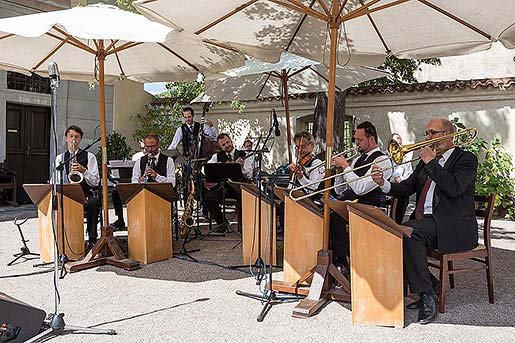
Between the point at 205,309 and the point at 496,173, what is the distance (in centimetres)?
758

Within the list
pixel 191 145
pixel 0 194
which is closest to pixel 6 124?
pixel 0 194

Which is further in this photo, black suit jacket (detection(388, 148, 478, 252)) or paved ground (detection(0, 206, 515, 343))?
black suit jacket (detection(388, 148, 478, 252))

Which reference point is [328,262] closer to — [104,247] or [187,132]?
[104,247]

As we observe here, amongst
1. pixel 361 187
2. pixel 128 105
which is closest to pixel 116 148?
pixel 128 105

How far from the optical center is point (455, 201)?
142 inches

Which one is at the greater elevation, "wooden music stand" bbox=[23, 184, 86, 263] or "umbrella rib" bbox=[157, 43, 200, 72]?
"umbrella rib" bbox=[157, 43, 200, 72]

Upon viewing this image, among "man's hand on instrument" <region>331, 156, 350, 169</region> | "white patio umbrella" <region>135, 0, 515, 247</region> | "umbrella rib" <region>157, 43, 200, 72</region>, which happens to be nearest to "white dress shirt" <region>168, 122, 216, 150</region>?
"umbrella rib" <region>157, 43, 200, 72</region>

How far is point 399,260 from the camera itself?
325 cm

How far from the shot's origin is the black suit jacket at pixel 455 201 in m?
3.45

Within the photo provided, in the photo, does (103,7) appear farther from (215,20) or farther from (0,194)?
(0,194)

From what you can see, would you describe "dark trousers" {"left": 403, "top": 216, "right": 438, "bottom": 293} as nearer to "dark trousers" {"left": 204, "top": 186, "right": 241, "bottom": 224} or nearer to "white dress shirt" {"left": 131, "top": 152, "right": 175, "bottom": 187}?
"white dress shirt" {"left": 131, "top": 152, "right": 175, "bottom": 187}

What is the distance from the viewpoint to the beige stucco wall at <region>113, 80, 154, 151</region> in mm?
12945

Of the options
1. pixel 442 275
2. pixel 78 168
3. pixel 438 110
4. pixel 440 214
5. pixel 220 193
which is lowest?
pixel 442 275

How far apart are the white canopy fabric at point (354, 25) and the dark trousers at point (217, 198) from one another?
8.73 feet
